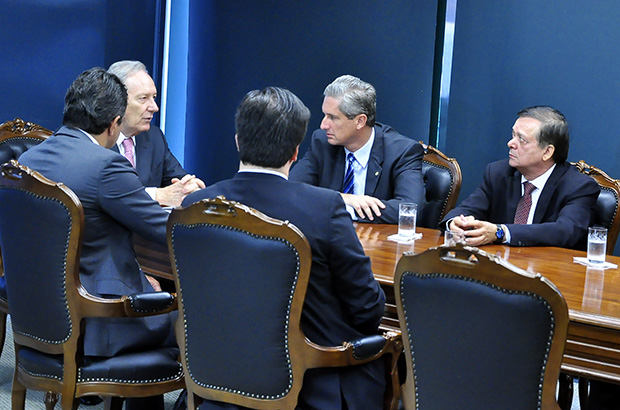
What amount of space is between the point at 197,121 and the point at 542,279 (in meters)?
5.08

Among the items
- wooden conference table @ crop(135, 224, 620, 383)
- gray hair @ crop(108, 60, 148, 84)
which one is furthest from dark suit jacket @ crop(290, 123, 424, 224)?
gray hair @ crop(108, 60, 148, 84)

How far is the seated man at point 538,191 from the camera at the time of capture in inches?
128

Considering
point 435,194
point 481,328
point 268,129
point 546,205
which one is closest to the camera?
point 481,328

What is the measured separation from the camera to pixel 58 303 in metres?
2.35

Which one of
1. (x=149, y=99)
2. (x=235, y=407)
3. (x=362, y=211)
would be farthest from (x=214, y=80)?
(x=235, y=407)

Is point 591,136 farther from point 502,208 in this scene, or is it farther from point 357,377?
point 357,377

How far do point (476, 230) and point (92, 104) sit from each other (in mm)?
1574

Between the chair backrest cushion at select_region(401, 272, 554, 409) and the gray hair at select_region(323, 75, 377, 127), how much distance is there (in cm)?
224

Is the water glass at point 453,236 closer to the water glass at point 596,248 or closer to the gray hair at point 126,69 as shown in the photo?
the water glass at point 596,248

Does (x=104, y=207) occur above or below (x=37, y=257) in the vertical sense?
above

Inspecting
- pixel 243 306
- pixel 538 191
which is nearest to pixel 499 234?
pixel 538 191

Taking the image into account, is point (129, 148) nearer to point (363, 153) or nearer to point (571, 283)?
point (363, 153)

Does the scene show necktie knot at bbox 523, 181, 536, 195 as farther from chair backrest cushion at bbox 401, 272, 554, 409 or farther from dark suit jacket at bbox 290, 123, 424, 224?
chair backrest cushion at bbox 401, 272, 554, 409

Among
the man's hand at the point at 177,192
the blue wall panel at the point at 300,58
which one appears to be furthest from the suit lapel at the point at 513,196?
the blue wall panel at the point at 300,58
